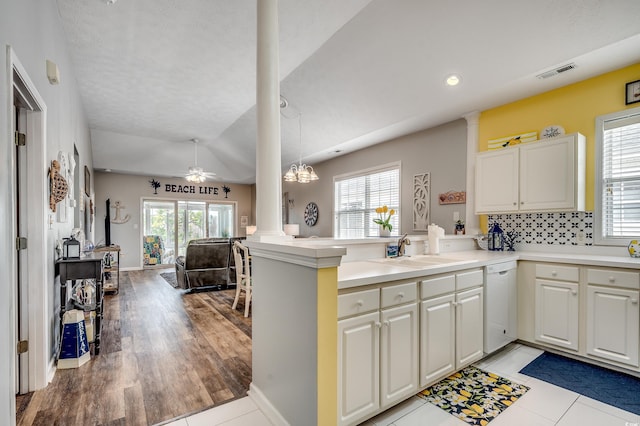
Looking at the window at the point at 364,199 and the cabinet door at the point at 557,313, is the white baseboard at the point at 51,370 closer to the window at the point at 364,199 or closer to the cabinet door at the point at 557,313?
the cabinet door at the point at 557,313

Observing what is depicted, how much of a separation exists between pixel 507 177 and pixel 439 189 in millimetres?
1155

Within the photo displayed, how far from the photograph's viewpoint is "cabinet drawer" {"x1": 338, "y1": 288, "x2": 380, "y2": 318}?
5.28 ft

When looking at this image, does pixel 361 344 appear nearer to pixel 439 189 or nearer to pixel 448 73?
pixel 448 73

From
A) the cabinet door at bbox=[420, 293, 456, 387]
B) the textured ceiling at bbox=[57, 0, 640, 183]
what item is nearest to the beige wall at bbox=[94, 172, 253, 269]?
the textured ceiling at bbox=[57, 0, 640, 183]

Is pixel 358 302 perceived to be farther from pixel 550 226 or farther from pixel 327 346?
pixel 550 226

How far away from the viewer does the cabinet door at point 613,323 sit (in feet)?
7.60

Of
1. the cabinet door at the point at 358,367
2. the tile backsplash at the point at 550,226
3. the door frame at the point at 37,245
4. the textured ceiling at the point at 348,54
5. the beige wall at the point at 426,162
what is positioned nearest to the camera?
the cabinet door at the point at 358,367

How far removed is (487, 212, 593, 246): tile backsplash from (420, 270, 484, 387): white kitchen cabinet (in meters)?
1.43

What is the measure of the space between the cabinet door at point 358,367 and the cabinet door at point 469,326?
924 millimetres

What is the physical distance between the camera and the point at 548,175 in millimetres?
3020

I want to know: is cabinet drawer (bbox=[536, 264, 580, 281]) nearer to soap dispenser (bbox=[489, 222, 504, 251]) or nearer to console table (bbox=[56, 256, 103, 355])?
soap dispenser (bbox=[489, 222, 504, 251])

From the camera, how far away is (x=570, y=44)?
100 inches

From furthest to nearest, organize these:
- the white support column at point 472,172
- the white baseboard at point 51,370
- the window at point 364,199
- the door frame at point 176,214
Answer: the door frame at point 176,214 < the window at point 364,199 < the white support column at point 472,172 < the white baseboard at point 51,370

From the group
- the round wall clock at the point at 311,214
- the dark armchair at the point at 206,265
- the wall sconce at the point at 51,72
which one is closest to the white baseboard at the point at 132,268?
the dark armchair at the point at 206,265
